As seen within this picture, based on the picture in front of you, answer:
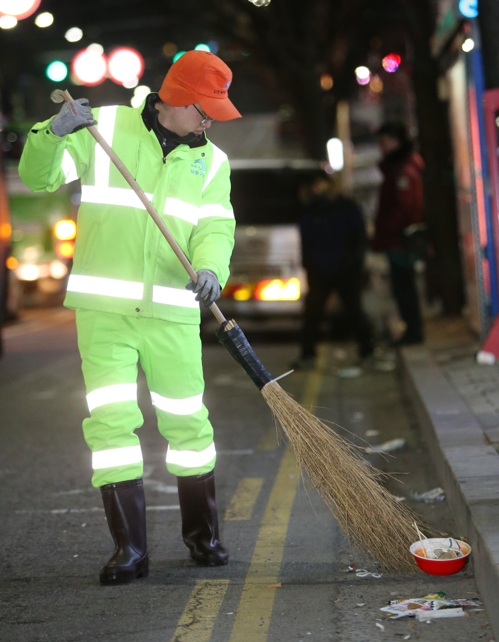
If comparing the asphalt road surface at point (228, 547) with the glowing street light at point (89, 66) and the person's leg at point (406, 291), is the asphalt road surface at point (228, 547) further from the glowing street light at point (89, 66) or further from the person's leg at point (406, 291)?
the glowing street light at point (89, 66)

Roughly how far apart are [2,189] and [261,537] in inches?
376

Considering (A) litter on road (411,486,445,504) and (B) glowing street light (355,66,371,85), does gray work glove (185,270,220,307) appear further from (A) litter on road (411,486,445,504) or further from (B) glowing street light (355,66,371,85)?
(B) glowing street light (355,66,371,85)

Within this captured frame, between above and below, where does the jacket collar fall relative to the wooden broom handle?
above

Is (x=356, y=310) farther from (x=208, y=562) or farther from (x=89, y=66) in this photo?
(x=89, y=66)

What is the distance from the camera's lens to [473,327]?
11.3 meters

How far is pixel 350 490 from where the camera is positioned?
4.52m

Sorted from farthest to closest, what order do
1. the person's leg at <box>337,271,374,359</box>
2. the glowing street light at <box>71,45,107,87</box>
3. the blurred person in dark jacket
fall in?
the glowing street light at <box>71,45,107,87</box> → the person's leg at <box>337,271,374,359</box> → the blurred person in dark jacket

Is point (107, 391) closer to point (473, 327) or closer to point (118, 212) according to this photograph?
point (118, 212)

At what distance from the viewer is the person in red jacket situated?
1066 centimetres

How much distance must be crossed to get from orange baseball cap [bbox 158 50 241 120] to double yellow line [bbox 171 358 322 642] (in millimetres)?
1828

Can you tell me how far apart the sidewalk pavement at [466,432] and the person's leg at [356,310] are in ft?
1.87

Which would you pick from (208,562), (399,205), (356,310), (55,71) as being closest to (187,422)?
(208,562)

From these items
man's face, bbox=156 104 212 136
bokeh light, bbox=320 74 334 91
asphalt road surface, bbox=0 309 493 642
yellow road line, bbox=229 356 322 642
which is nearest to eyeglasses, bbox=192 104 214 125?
man's face, bbox=156 104 212 136

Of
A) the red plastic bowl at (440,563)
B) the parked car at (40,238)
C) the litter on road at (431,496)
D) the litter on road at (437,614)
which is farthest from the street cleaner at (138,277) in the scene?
the parked car at (40,238)
